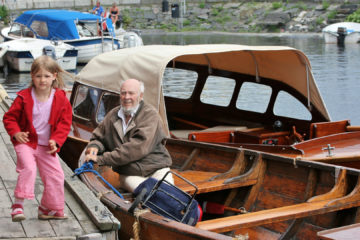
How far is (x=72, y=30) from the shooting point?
86.0 feet

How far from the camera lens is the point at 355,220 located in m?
5.72

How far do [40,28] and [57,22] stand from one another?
1.28 m

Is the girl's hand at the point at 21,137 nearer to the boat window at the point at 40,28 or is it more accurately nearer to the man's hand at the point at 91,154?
the man's hand at the point at 91,154

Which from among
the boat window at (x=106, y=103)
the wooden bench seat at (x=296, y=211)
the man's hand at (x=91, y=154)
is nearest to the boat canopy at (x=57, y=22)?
the boat window at (x=106, y=103)

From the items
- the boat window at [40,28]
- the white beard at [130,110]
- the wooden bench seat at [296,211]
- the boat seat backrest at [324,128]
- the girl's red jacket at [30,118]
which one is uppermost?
the girl's red jacket at [30,118]

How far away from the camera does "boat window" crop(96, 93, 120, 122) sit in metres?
8.34

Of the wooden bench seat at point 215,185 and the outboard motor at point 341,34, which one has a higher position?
the wooden bench seat at point 215,185

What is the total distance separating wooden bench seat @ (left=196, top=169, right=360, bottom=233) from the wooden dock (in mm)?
886

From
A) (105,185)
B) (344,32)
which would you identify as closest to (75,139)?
(105,185)

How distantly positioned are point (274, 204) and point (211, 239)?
2016mm

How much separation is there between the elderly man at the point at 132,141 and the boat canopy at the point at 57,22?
20.9 meters

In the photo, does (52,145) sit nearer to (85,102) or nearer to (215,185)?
(215,185)

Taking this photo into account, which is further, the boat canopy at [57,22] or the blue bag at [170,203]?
the boat canopy at [57,22]

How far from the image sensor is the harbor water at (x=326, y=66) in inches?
712
